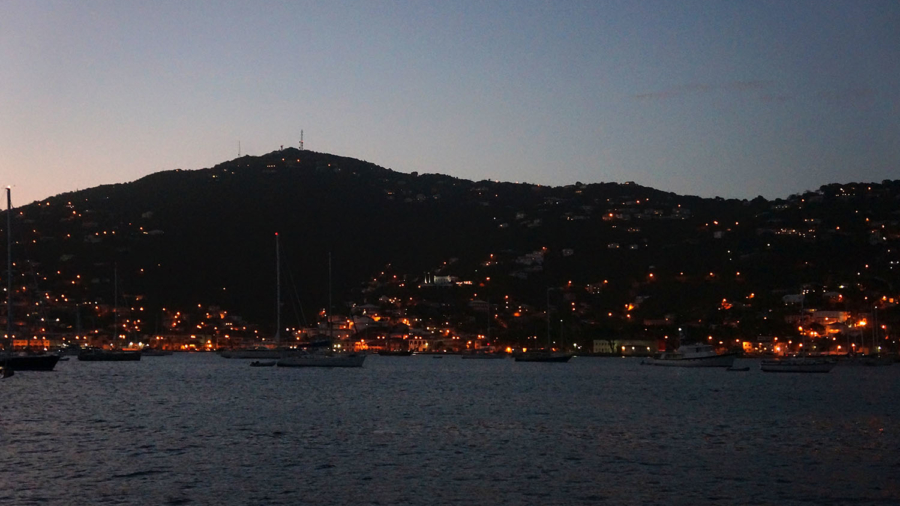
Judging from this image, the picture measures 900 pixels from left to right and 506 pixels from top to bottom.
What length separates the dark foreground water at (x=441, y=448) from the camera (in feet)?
70.5

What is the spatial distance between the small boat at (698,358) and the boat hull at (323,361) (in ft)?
101

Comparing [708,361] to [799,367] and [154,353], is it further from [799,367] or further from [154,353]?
[154,353]

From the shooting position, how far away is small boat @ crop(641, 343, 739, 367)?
94.2m

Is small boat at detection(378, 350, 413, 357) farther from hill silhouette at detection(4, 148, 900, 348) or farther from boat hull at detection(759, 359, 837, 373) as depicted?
boat hull at detection(759, 359, 837, 373)

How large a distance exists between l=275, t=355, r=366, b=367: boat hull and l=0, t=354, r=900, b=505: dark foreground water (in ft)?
97.4

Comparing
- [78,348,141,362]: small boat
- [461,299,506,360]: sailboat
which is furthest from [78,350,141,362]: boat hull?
[461,299,506,360]: sailboat

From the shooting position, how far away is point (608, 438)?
31406 mm

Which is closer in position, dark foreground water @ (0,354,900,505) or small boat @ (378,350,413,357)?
dark foreground water @ (0,354,900,505)

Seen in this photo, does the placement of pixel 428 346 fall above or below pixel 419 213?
below

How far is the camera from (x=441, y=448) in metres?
28.6

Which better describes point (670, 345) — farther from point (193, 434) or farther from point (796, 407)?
point (193, 434)

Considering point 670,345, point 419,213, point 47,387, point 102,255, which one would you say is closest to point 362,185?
point 419,213

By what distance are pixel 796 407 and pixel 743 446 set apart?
1675cm

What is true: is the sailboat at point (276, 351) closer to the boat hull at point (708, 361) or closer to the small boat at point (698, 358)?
the small boat at point (698, 358)
